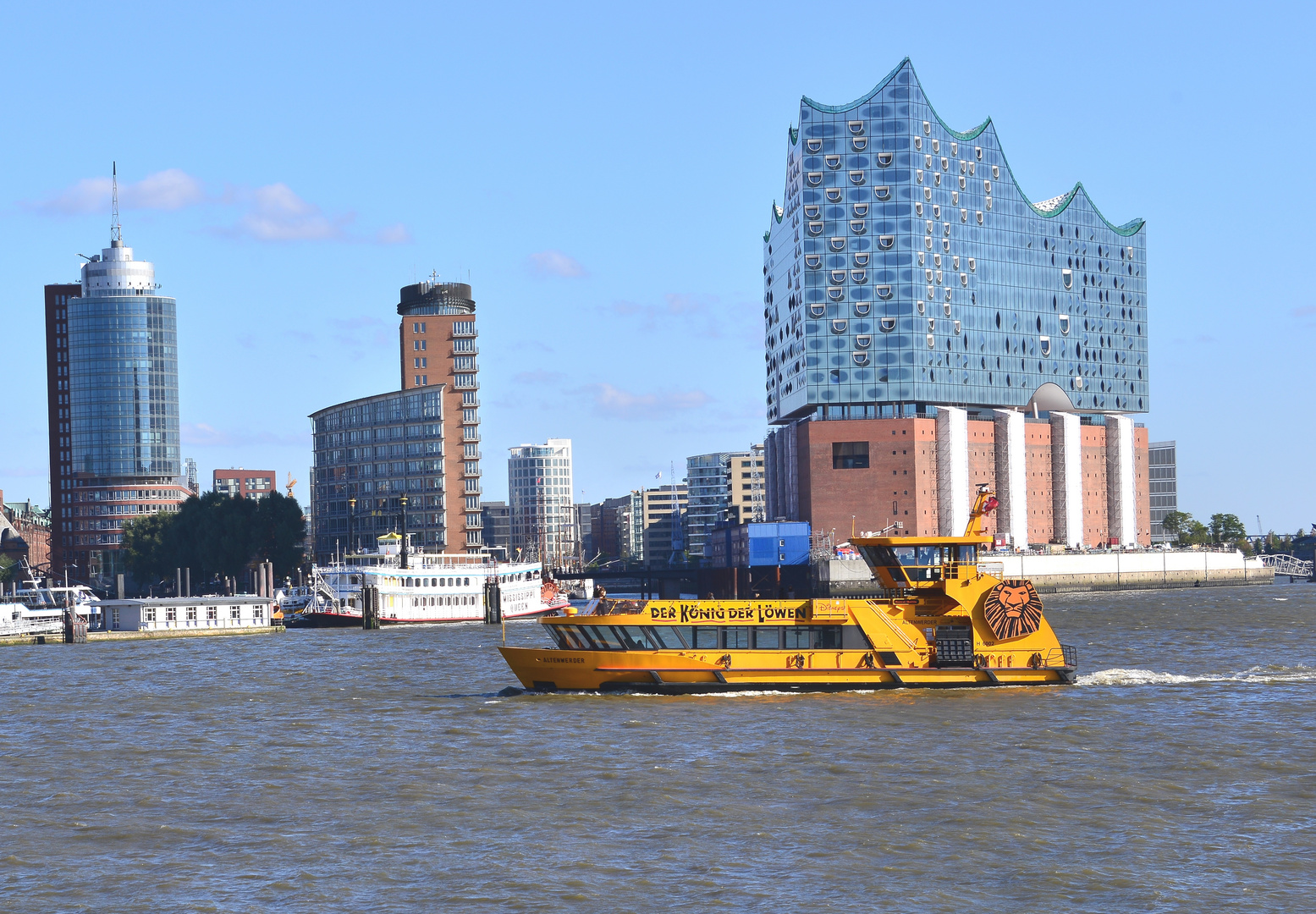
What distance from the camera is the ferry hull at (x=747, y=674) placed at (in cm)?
5203

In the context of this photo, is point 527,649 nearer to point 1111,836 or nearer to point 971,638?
point 971,638

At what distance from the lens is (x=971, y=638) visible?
2088 inches

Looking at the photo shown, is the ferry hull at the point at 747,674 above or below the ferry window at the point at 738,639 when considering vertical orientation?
below

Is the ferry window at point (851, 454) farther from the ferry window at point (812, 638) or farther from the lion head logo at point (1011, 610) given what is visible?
the ferry window at point (812, 638)

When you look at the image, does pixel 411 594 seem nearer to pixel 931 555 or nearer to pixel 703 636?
pixel 703 636

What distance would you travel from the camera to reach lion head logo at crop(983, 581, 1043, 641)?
173 ft

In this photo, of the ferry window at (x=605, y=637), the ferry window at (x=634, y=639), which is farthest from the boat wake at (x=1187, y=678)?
the ferry window at (x=605, y=637)

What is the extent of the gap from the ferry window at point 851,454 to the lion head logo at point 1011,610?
140m

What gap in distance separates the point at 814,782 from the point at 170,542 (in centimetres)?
17852

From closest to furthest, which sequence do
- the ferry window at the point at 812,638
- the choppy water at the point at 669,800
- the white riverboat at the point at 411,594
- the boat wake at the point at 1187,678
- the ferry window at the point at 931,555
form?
1. the choppy water at the point at 669,800
2. the ferry window at the point at 812,638
3. the ferry window at the point at 931,555
4. the boat wake at the point at 1187,678
5. the white riverboat at the point at 411,594

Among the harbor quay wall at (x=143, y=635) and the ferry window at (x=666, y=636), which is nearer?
the ferry window at (x=666, y=636)

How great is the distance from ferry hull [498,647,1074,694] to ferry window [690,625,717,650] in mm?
470

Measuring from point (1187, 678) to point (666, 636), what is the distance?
23.8 metres

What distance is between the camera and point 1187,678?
198ft
